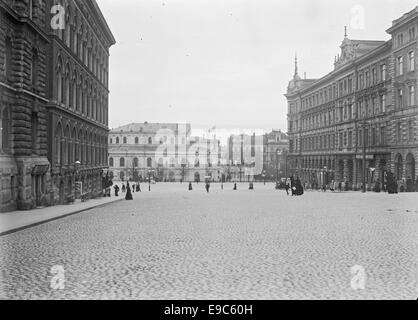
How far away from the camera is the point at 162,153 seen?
142 meters

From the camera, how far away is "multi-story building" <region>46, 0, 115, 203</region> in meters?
34.1

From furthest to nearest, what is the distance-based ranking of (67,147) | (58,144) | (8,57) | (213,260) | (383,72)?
(383,72) < (67,147) < (58,144) < (8,57) < (213,260)

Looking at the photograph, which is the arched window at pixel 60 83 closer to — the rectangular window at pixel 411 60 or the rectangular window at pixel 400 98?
the rectangular window at pixel 411 60

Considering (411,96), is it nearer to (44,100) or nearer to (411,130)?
(411,130)

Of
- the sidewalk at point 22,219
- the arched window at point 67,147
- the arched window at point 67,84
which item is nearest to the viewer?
the sidewalk at point 22,219

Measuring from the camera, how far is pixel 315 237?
672 inches

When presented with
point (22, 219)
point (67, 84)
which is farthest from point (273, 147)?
point (22, 219)

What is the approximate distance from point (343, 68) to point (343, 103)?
4.43 metres

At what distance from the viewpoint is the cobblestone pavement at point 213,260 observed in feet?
31.0

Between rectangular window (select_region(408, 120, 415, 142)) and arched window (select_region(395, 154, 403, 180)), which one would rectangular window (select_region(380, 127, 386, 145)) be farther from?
rectangular window (select_region(408, 120, 415, 142))

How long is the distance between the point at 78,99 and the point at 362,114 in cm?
3612

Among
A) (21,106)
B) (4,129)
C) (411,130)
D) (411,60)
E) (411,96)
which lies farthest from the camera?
(411,96)

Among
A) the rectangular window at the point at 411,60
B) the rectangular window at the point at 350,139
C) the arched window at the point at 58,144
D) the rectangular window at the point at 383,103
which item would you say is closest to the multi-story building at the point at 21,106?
the arched window at the point at 58,144

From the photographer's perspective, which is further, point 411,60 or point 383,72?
point 383,72
